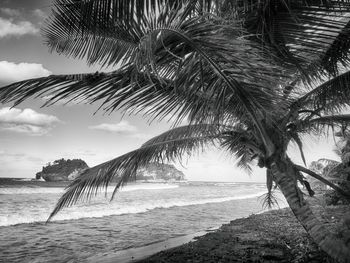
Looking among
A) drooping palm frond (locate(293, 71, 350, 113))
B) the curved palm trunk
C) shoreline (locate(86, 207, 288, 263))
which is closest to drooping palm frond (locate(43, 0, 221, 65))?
drooping palm frond (locate(293, 71, 350, 113))

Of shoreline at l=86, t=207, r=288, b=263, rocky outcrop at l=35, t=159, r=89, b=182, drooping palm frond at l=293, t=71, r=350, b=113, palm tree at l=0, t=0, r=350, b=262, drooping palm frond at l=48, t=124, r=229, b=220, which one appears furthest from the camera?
rocky outcrop at l=35, t=159, r=89, b=182

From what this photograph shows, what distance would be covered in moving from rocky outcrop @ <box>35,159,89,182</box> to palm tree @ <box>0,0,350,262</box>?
8321cm

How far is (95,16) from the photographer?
8.11 feet

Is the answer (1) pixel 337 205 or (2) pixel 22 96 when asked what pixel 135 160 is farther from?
(1) pixel 337 205

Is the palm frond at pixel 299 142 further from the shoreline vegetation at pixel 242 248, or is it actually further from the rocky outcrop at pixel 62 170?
the rocky outcrop at pixel 62 170

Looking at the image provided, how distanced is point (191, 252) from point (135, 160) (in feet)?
12.3

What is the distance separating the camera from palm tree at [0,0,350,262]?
7.78 feet

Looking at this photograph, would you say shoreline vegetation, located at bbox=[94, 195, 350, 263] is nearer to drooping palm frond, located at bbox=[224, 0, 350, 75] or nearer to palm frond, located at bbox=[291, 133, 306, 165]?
palm frond, located at bbox=[291, 133, 306, 165]

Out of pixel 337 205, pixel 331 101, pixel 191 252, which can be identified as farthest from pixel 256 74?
pixel 337 205

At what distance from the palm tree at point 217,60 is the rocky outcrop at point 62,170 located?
83.2 metres

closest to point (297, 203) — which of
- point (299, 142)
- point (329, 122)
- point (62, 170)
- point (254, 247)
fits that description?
point (299, 142)

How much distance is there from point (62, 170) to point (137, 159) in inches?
3388

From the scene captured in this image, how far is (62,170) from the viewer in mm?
85812

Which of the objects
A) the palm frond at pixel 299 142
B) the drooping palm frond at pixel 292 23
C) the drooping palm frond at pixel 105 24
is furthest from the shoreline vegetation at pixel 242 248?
the drooping palm frond at pixel 105 24
